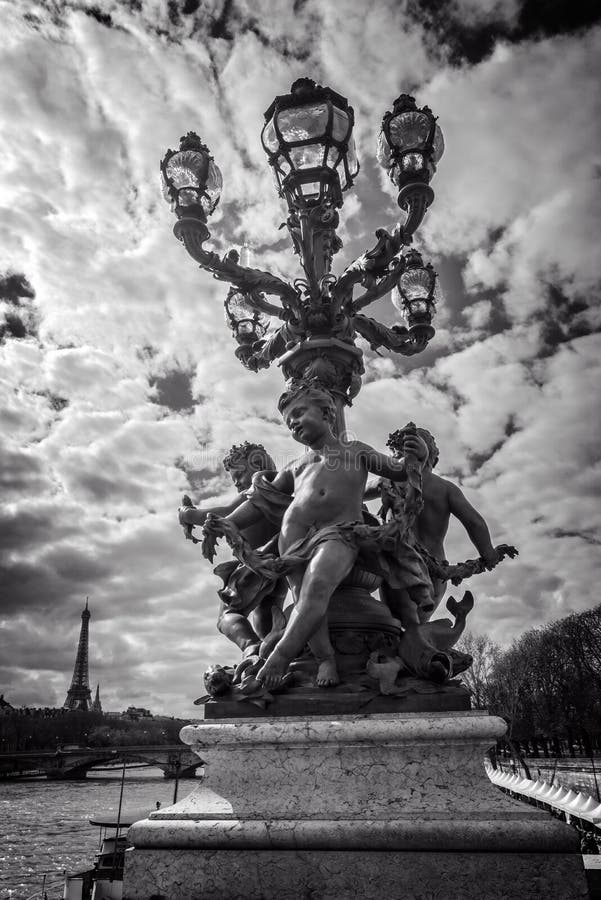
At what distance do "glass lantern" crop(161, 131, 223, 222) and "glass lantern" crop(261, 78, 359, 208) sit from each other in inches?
23.8

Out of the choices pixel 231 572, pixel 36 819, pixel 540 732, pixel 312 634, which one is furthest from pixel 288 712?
pixel 36 819

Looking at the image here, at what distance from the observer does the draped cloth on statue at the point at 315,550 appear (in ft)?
14.1

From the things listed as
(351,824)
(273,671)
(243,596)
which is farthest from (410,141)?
(351,824)

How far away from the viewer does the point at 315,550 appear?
4.25 m

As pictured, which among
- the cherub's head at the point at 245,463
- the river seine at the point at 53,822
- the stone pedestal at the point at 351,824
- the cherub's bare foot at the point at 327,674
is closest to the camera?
the stone pedestal at the point at 351,824

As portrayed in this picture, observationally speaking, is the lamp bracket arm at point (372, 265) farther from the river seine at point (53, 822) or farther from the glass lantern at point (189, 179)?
the river seine at point (53, 822)

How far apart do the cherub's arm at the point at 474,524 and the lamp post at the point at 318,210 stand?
3.71 feet

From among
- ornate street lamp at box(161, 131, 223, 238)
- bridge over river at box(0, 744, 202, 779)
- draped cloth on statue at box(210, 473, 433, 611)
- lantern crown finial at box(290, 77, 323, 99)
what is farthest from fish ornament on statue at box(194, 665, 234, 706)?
bridge over river at box(0, 744, 202, 779)

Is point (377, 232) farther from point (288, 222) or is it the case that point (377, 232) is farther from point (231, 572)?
point (231, 572)

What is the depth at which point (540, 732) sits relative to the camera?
51.7 m

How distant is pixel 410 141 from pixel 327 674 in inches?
179

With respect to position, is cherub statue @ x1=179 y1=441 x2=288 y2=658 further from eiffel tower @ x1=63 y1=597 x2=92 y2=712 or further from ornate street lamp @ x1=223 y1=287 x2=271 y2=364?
eiffel tower @ x1=63 y1=597 x2=92 y2=712

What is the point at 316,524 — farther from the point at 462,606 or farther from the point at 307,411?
the point at 462,606

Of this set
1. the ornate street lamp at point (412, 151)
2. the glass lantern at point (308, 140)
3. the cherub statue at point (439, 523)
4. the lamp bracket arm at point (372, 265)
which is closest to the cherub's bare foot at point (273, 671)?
the cherub statue at point (439, 523)
